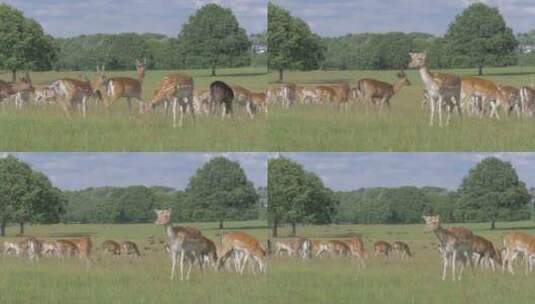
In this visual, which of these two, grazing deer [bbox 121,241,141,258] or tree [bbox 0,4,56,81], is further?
grazing deer [bbox 121,241,141,258]

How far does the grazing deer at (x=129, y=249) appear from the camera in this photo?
55.4 ft

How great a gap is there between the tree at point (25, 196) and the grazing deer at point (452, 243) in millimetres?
5496

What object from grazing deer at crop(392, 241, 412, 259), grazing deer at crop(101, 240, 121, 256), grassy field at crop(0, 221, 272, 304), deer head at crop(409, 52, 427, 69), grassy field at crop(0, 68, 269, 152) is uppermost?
deer head at crop(409, 52, 427, 69)

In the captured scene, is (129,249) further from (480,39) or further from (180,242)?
(480,39)

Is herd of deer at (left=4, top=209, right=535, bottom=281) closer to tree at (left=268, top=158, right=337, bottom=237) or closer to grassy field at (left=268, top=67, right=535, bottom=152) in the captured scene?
tree at (left=268, top=158, right=337, bottom=237)

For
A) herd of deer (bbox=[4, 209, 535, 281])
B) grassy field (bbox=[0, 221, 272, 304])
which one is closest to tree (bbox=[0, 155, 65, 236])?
grassy field (bbox=[0, 221, 272, 304])

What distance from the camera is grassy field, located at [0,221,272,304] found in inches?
617

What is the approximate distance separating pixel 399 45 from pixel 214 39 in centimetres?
280

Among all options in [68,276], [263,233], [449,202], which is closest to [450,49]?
[449,202]

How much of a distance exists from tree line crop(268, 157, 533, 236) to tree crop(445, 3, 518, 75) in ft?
5.75

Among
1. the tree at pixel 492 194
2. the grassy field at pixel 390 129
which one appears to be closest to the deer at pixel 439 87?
the grassy field at pixel 390 129

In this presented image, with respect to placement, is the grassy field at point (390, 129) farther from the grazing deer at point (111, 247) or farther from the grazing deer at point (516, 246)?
the grazing deer at point (111, 247)

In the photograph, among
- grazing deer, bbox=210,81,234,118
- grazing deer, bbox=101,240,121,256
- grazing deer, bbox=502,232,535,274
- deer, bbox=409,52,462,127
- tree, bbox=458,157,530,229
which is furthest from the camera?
grazing deer, bbox=101,240,121,256

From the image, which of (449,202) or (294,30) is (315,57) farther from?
(449,202)
